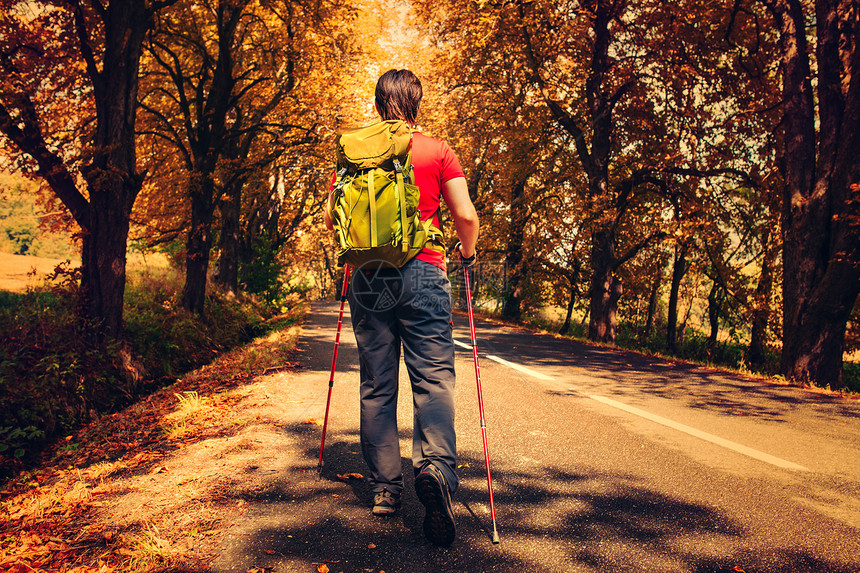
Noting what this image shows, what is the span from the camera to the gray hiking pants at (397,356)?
2918mm

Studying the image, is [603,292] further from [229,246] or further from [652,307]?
[229,246]

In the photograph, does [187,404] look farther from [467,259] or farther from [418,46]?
[418,46]

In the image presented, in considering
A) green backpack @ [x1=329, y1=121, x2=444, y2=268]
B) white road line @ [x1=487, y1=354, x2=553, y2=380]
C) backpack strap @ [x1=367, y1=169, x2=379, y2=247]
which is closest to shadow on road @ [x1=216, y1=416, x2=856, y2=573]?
green backpack @ [x1=329, y1=121, x2=444, y2=268]

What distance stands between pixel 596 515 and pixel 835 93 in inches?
371

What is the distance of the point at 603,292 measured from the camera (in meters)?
16.4

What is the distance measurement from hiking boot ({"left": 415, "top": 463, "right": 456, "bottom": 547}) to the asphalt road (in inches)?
2.6

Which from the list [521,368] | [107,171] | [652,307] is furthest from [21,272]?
[652,307]

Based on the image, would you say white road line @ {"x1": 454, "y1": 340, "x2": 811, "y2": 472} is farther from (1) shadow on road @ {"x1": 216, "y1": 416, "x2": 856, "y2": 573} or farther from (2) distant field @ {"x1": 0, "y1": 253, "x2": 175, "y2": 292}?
(2) distant field @ {"x1": 0, "y1": 253, "x2": 175, "y2": 292}

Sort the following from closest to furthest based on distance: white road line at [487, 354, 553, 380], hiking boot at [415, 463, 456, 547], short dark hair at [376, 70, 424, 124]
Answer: hiking boot at [415, 463, 456, 547]
short dark hair at [376, 70, 424, 124]
white road line at [487, 354, 553, 380]

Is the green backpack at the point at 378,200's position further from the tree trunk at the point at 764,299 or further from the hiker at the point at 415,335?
the tree trunk at the point at 764,299

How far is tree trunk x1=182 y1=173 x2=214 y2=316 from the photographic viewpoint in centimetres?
1432

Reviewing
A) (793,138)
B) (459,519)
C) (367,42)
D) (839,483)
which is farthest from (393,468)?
(367,42)

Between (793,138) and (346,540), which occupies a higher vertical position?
(793,138)

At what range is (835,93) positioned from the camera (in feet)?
29.3
